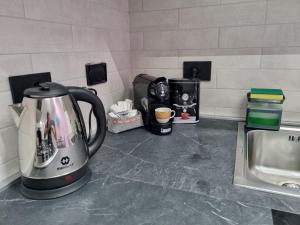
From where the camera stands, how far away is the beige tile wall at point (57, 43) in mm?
621

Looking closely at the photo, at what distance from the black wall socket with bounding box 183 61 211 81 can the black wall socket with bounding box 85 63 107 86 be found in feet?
1.32

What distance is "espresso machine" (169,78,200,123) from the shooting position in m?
1.09

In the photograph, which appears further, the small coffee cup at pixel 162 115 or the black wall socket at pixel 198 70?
the black wall socket at pixel 198 70

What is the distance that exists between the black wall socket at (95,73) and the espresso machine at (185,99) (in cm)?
31

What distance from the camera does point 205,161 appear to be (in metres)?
0.75

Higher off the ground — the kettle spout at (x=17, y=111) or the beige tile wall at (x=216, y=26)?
the beige tile wall at (x=216, y=26)

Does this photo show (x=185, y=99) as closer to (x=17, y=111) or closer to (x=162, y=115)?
(x=162, y=115)

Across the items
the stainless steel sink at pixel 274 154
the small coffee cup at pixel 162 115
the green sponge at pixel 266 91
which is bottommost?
the stainless steel sink at pixel 274 154

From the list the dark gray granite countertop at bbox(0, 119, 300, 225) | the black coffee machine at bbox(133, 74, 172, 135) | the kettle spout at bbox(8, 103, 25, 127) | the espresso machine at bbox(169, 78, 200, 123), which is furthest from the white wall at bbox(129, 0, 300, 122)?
the kettle spout at bbox(8, 103, 25, 127)

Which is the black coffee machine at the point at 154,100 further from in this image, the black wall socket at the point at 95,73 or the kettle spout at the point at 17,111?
the kettle spout at the point at 17,111

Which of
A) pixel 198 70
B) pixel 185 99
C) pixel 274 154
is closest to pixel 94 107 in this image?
pixel 185 99

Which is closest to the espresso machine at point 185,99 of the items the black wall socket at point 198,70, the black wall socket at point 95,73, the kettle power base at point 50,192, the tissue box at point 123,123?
the black wall socket at point 198,70

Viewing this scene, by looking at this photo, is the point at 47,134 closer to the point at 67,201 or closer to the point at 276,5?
the point at 67,201

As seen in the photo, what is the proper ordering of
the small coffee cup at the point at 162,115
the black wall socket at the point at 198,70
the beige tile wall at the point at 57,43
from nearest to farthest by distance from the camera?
1. the beige tile wall at the point at 57,43
2. the small coffee cup at the point at 162,115
3. the black wall socket at the point at 198,70
